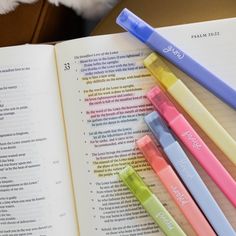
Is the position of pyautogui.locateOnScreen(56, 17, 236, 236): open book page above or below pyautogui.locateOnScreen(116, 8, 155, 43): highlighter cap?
below

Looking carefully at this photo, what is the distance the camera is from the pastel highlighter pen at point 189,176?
486 millimetres

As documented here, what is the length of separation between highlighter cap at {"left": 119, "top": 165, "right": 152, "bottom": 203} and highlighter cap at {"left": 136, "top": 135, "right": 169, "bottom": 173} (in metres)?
0.02

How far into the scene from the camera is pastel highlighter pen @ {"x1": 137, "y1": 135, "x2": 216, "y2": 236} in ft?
1.60

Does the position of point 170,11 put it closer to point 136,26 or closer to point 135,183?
point 136,26

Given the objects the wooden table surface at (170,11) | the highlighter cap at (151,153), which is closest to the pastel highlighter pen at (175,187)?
the highlighter cap at (151,153)

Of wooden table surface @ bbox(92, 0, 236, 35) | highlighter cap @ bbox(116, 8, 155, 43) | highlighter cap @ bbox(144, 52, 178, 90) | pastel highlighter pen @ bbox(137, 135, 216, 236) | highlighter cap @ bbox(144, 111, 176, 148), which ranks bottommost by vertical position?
pastel highlighter pen @ bbox(137, 135, 216, 236)

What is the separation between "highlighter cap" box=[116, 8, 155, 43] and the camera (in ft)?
1.67

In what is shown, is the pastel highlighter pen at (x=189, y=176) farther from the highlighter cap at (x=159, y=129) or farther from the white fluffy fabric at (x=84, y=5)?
the white fluffy fabric at (x=84, y=5)

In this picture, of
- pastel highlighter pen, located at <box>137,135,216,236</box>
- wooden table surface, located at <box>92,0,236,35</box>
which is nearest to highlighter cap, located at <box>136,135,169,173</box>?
pastel highlighter pen, located at <box>137,135,216,236</box>

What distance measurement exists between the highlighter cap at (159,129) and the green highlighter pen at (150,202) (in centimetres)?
4

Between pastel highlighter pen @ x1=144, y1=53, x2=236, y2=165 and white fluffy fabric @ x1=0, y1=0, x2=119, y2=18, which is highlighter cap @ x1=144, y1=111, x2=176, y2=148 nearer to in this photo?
pastel highlighter pen @ x1=144, y1=53, x2=236, y2=165

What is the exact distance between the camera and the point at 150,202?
498mm

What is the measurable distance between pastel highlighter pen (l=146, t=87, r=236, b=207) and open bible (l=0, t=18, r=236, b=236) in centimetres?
2

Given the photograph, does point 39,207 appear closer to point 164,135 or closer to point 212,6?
point 164,135
